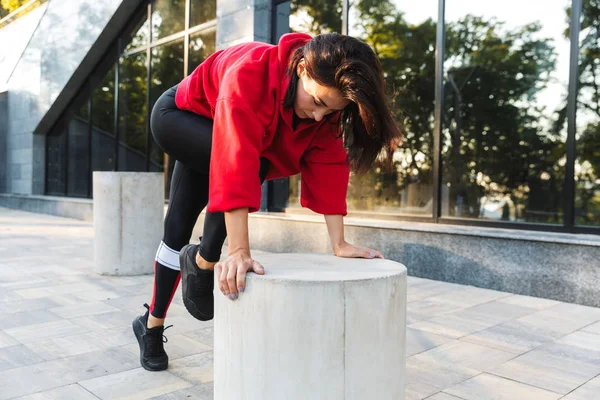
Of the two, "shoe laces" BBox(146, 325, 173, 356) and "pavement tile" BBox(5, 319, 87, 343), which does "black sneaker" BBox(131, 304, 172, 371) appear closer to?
"shoe laces" BBox(146, 325, 173, 356)

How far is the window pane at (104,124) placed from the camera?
12.2 metres

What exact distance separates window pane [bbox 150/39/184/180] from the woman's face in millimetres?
8498

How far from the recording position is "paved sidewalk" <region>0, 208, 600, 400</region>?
2508mm

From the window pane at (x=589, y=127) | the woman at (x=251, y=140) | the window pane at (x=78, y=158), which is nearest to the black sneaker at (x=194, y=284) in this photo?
the woman at (x=251, y=140)

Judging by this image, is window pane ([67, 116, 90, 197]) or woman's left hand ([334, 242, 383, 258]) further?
window pane ([67, 116, 90, 197])

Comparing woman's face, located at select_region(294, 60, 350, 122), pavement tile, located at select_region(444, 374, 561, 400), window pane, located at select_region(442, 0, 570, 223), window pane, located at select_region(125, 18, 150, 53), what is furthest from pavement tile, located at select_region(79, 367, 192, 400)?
window pane, located at select_region(125, 18, 150, 53)

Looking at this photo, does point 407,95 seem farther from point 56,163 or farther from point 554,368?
point 56,163

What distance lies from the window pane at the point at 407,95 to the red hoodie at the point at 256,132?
4.38 m

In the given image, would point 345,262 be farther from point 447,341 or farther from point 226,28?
point 226,28

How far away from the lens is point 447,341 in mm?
3318

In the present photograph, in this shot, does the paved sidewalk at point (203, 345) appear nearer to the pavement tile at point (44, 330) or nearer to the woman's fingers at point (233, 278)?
the pavement tile at point (44, 330)

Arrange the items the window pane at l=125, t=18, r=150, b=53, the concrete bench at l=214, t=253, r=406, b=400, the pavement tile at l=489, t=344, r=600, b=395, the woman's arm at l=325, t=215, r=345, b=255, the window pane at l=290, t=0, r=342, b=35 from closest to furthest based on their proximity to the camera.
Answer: the concrete bench at l=214, t=253, r=406, b=400, the woman's arm at l=325, t=215, r=345, b=255, the pavement tile at l=489, t=344, r=600, b=395, the window pane at l=290, t=0, r=342, b=35, the window pane at l=125, t=18, r=150, b=53

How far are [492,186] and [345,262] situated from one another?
7.17 m

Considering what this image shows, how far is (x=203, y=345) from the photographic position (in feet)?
10.2
